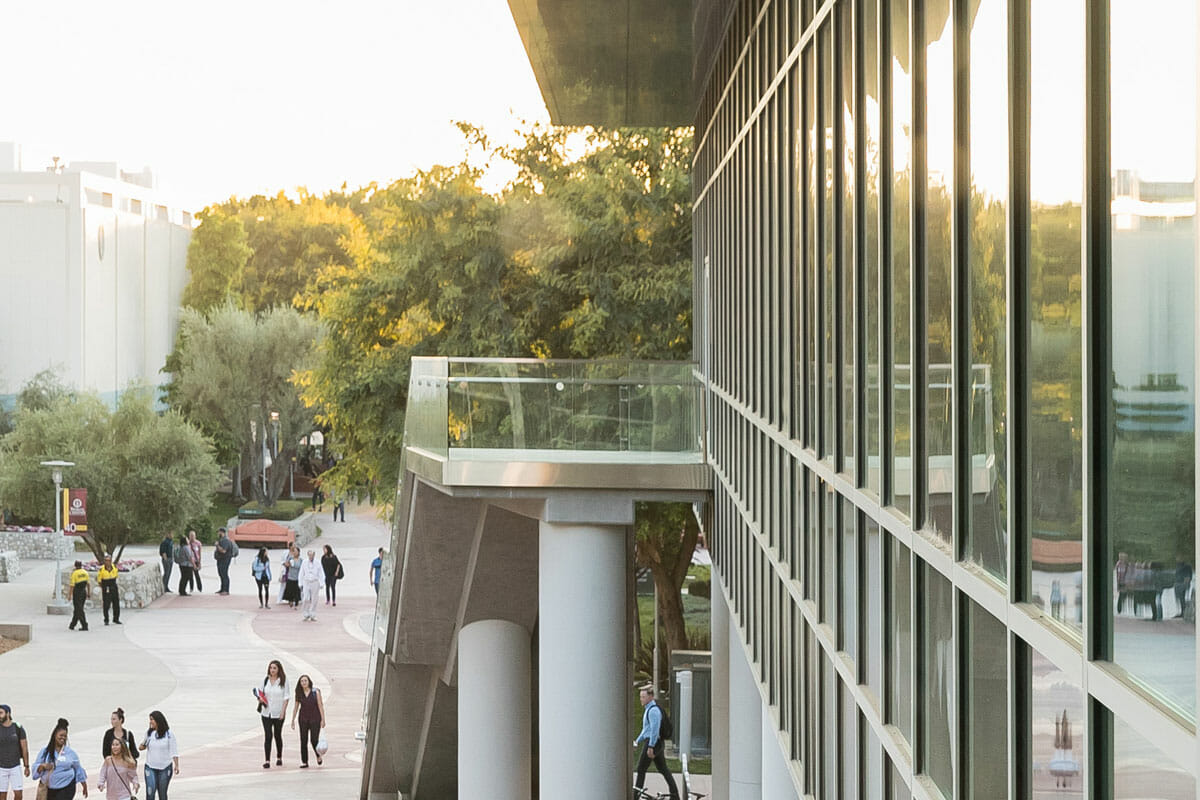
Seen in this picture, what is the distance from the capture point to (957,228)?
13.1 ft

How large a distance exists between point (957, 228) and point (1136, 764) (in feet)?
5.62

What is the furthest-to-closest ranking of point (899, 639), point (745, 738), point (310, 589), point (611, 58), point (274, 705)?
point (310, 589)
point (274, 705)
point (611, 58)
point (745, 738)
point (899, 639)

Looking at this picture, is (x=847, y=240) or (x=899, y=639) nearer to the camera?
(x=899, y=639)

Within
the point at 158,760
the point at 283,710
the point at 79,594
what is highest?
the point at 79,594

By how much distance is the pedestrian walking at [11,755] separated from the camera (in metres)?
16.6

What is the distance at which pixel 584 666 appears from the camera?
45.9 feet

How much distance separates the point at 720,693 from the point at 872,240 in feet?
40.0

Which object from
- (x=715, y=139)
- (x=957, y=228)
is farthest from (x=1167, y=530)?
(x=715, y=139)

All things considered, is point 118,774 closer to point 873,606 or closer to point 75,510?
point 873,606

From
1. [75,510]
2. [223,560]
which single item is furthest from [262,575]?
[75,510]

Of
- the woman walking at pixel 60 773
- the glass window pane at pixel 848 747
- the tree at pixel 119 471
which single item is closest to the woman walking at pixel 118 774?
the woman walking at pixel 60 773

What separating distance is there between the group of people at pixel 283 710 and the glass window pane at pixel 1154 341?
721 inches

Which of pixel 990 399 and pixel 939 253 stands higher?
pixel 939 253

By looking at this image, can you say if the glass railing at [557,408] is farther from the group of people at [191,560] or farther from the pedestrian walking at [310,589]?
the group of people at [191,560]
